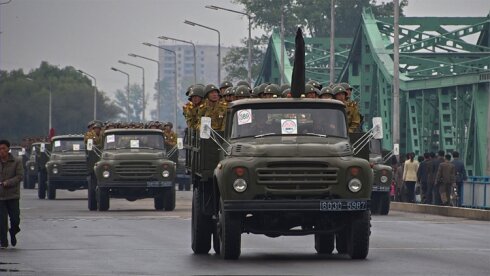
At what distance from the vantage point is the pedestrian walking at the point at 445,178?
4084 centimetres

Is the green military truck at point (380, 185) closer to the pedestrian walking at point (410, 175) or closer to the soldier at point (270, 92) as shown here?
the pedestrian walking at point (410, 175)

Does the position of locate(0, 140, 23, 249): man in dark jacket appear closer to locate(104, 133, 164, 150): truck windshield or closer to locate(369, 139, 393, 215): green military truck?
locate(369, 139, 393, 215): green military truck

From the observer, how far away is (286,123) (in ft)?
69.5

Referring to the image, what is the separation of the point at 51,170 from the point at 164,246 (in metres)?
24.9

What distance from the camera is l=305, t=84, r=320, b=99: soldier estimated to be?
23.5m

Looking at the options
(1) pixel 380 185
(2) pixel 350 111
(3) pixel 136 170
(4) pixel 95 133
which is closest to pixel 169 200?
(3) pixel 136 170

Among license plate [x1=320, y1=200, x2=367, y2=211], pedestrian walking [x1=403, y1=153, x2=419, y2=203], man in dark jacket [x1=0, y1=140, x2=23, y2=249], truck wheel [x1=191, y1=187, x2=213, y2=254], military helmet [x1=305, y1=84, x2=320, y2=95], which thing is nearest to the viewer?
license plate [x1=320, y1=200, x2=367, y2=211]

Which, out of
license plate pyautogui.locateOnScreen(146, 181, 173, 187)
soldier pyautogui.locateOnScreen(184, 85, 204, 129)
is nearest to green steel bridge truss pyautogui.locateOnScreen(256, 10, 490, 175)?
license plate pyautogui.locateOnScreen(146, 181, 173, 187)

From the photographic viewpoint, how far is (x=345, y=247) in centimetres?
2222

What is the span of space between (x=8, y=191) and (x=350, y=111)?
487cm

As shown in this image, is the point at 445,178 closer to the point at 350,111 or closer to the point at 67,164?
the point at 67,164

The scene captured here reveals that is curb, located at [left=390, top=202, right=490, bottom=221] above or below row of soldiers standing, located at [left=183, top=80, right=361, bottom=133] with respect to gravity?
below

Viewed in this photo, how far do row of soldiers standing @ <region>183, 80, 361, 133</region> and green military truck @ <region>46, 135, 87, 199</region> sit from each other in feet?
77.0

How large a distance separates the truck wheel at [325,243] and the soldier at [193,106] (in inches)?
116
